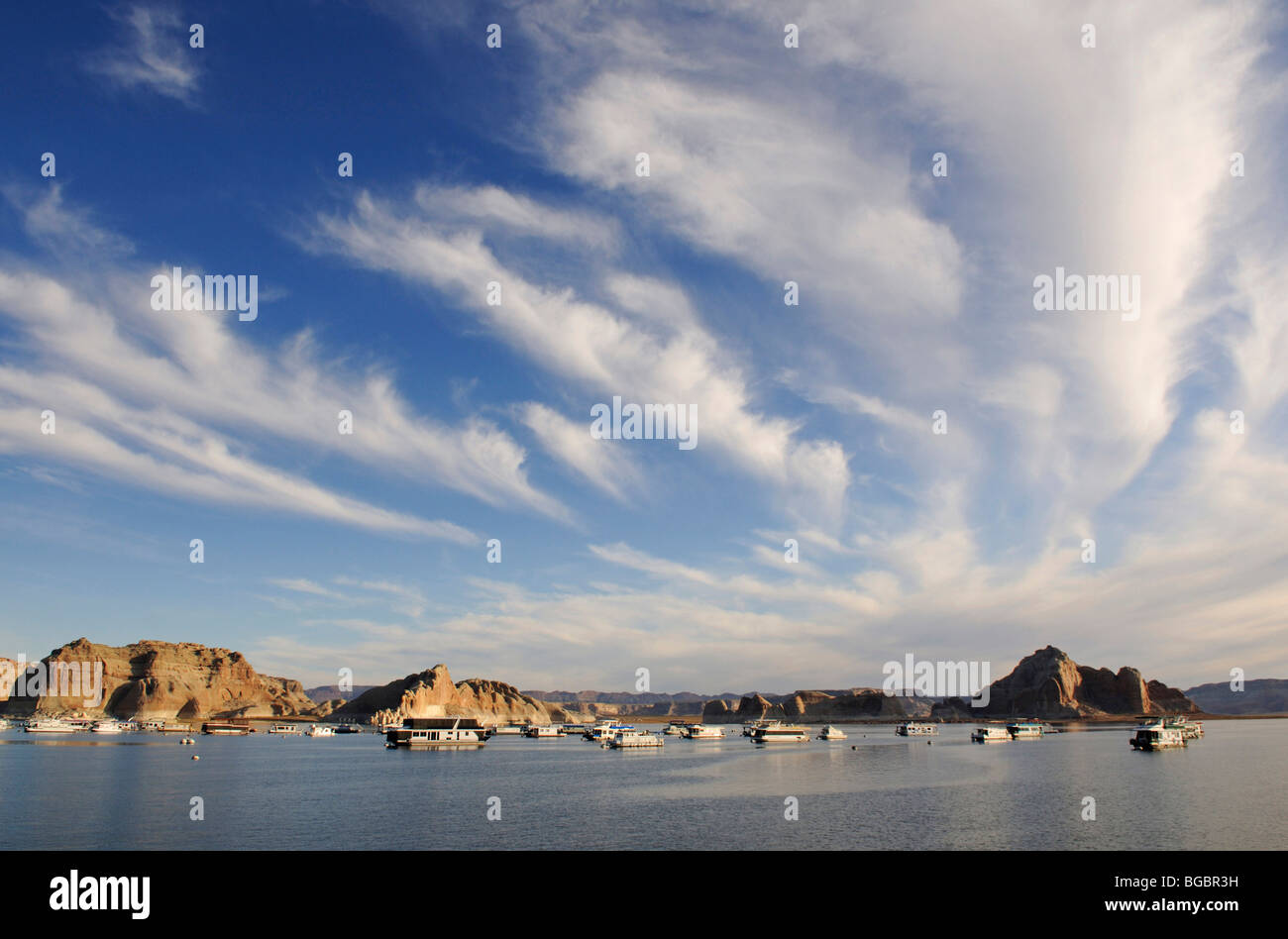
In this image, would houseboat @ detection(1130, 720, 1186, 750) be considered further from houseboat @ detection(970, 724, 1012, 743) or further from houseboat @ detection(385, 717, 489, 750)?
houseboat @ detection(385, 717, 489, 750)

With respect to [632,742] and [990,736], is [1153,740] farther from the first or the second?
[632,742]

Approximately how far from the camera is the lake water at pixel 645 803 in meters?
52.7

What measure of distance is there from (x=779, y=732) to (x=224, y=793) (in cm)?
14980
